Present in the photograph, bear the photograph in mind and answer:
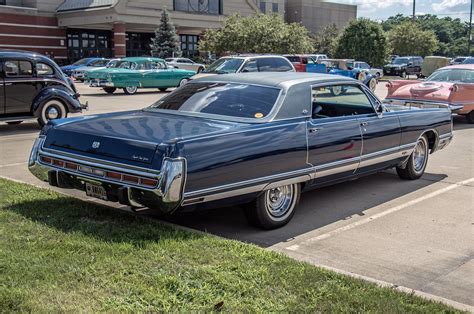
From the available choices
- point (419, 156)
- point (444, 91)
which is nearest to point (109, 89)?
point (444, 91)

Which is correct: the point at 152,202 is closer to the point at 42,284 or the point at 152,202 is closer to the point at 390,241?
the point at 42,284

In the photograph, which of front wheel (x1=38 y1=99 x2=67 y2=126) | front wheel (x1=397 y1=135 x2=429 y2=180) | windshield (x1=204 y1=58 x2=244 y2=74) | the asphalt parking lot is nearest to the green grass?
the asphalt parking lot

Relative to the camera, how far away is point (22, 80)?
12984 mm

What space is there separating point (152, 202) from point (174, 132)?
73 cm

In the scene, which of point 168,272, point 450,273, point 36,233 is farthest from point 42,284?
point 450,273

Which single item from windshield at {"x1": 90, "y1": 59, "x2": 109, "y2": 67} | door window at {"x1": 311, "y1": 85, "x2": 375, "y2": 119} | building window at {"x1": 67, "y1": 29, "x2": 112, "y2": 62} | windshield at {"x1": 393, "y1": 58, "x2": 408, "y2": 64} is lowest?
door window at {"x1": 311, "y1": 85, "x2": 375, "y2": 119}

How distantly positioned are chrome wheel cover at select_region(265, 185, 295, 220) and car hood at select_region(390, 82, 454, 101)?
937 cm

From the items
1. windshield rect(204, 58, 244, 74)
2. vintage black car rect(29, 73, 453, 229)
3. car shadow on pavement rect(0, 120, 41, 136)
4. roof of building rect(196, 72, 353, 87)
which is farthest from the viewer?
windshield rect(204, 58, 244, 74)

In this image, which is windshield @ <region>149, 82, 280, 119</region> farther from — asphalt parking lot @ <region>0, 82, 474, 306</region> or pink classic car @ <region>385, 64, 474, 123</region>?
pink classic car @ <region>385, 64, 474, 123</region>

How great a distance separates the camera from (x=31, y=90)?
13.2 m

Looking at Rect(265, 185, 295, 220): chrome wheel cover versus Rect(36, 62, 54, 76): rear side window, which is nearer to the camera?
Rect(265, 185, 295, 220): chrome wheel cover

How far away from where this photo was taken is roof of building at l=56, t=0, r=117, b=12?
47094mm

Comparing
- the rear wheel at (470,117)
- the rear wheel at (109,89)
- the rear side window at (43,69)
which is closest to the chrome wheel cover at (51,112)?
the rear side window at (43,69)

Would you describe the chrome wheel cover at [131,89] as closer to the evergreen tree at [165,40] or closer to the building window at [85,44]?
the evergreen tree at [165,40]
